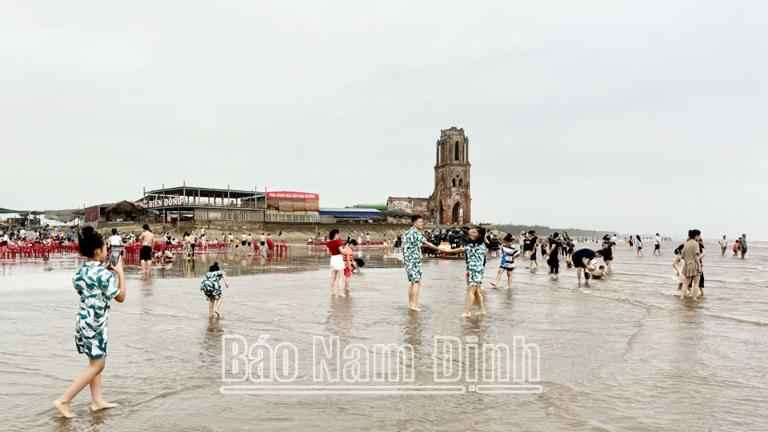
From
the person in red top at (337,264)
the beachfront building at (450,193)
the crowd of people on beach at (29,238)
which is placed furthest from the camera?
the beachfront building at (450,193)

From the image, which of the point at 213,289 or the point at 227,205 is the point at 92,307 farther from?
the point at 227,205

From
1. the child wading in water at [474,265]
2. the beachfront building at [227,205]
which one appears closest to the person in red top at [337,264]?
the child wading in water at [474,265]

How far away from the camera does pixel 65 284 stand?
48.4 feet

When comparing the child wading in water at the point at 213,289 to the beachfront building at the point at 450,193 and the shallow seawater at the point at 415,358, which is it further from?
the beachfront building at the point at 450,193

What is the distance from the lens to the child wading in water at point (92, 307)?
4453mm

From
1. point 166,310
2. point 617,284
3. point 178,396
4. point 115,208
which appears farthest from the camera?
point 115,208

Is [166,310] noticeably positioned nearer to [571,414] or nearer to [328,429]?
[328,429]

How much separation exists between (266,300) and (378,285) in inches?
181

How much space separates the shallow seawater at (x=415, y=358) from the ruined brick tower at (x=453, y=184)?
82.3m

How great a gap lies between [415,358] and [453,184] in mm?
91070

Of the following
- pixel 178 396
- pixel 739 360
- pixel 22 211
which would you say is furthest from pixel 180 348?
pixel 22 211

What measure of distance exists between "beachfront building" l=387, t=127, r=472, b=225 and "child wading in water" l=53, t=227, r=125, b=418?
89.8 metres

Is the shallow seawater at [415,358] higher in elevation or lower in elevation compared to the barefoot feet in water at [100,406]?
lower

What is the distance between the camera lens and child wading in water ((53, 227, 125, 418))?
445 centimetres
